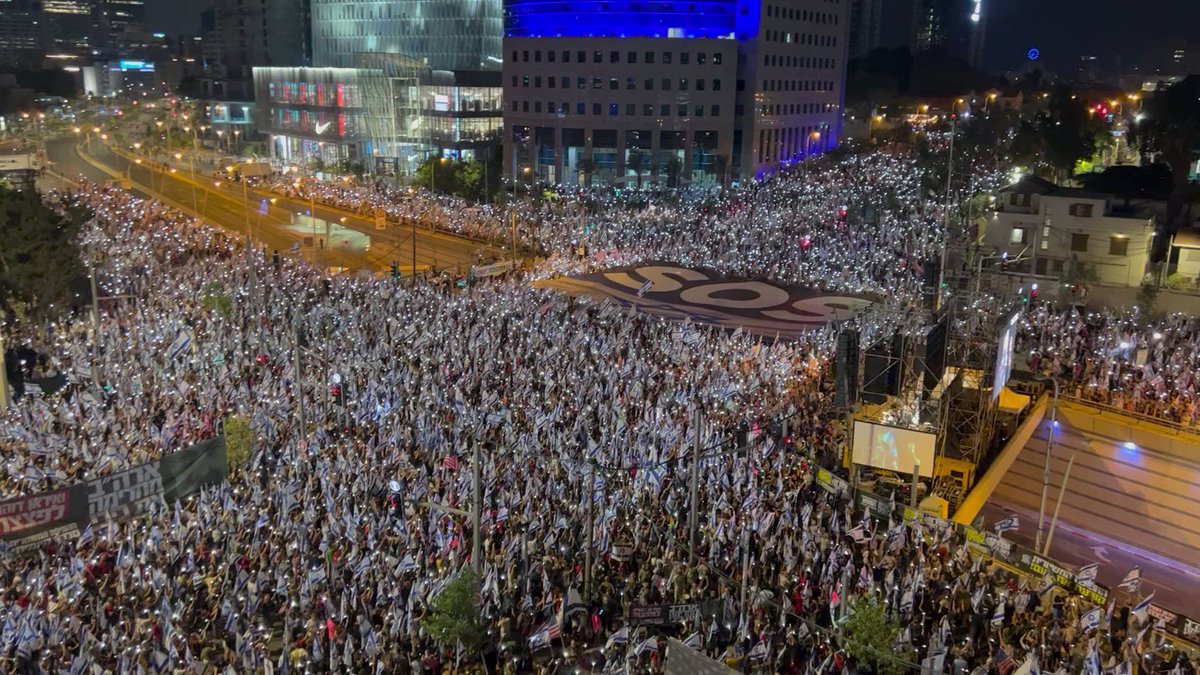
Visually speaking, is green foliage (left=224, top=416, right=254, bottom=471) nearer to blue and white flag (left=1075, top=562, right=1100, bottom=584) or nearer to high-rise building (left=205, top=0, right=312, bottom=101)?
blue and white flag (left=1075, top=562, right=1100, bottom=584)

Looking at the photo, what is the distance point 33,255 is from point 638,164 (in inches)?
1993

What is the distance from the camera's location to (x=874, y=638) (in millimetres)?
13492

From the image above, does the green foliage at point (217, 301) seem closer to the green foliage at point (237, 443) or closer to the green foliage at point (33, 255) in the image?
the green foliage at point (33, 255)

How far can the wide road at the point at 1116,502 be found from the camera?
21.5 m

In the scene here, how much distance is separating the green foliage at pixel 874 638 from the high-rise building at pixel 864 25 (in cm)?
17803

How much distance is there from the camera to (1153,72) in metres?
110

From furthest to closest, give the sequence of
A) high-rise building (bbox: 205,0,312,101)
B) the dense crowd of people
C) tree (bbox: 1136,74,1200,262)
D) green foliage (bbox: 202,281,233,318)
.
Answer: high-rise building (bbox: 205,0,312,101) → tree (bbox: 1136,74,1200,262) → green foliage (bbox: 202,281,233,318) → the dense crowd of people

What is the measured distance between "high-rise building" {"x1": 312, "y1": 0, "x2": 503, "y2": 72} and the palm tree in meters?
26.3

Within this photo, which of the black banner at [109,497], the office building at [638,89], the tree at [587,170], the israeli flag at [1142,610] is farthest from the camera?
the office building at [638,89]

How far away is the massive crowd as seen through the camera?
13.8 m

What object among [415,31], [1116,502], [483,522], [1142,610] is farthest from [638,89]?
[1142,610]

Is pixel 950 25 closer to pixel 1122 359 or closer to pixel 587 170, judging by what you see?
pixel 587 170

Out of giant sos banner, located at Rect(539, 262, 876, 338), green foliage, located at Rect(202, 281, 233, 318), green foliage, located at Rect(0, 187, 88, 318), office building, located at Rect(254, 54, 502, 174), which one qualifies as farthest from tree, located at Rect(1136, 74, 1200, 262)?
office building, located at Rect(254, 54, 502, 174)

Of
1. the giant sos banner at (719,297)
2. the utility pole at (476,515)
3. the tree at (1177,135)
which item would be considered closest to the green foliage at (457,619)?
the utility pole at (476,515)
